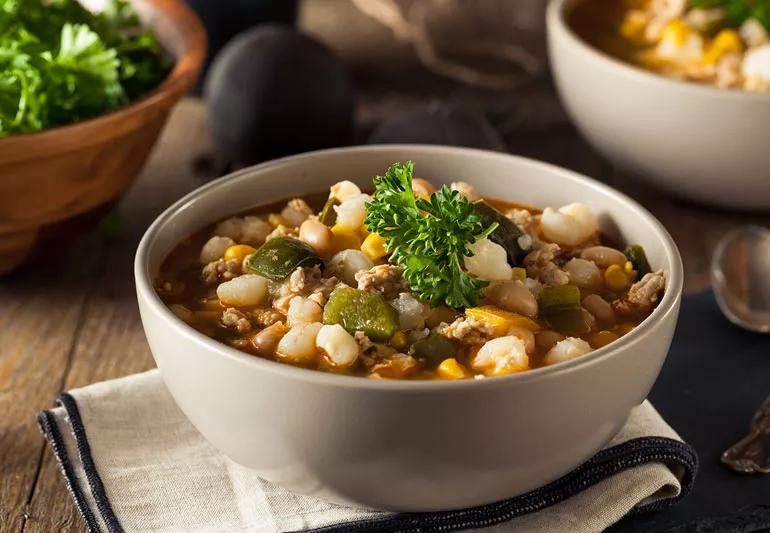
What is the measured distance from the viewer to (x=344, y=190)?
8.25ft

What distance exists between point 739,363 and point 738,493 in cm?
56

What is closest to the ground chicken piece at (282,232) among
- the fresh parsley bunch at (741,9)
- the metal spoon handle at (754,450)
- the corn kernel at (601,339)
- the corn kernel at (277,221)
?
the corn kernel at (277,221)

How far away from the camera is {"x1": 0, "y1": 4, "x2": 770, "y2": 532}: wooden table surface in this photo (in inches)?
102

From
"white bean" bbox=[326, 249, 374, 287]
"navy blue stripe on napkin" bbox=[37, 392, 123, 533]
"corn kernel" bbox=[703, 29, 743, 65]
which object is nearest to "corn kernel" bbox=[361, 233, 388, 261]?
"white bean" bbox=[326, 249, 374, 287]

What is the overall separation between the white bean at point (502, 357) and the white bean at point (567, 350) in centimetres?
5

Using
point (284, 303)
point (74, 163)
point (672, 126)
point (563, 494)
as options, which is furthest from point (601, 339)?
point (74, 163)

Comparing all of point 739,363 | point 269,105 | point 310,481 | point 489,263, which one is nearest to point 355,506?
point 310,481

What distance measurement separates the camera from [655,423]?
2.46 meters

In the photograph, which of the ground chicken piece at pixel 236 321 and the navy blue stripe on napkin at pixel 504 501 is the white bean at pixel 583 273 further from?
the ground chicken piece at pixel 236 321

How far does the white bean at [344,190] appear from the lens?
251 cm

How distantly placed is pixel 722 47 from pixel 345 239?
1.91m

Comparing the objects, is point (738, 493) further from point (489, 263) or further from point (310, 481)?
point (310, 481)

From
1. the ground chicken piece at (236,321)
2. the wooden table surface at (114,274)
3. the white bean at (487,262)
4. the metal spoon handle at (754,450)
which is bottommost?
the wooden table surface at (114,274)

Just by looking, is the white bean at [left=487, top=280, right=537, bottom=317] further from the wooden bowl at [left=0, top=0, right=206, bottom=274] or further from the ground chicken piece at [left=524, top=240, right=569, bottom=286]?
Answer: the wooden bowl at [left=0, top=0, right=206, bottom=274]
